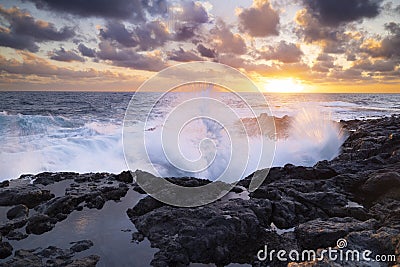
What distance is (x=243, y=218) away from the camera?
19.4 feet

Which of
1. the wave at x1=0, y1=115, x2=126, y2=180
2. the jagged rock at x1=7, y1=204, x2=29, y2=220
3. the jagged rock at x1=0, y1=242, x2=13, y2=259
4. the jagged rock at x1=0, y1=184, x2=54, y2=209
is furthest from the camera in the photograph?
the wave at x1=0, y1=115, x2=126, y2=180

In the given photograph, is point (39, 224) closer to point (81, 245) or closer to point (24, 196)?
point (81, 245)

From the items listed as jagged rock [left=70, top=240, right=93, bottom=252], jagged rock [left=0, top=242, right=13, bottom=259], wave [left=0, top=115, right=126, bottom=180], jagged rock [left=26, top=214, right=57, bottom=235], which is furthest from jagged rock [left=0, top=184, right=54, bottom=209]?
wave [left=0, top=115, right=126, bottom=180]

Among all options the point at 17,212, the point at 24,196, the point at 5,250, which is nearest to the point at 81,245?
the point at 5,250

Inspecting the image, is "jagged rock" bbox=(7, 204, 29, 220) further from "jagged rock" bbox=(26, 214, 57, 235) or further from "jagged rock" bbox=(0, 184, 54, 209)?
"jagged rock" bbox=(26, 214, 57, 235)

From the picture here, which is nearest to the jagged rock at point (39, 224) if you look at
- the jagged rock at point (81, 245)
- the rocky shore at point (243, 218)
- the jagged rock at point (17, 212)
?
the rocky shore at point (243, 218)

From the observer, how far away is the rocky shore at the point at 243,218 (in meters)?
4.98

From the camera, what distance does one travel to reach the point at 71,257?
5.22 meters

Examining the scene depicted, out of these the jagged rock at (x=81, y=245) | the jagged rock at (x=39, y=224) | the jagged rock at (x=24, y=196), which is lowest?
the jagged rock at (x=81, y=245)

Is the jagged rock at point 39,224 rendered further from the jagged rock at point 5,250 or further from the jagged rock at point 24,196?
the jagged rock at point 24,196

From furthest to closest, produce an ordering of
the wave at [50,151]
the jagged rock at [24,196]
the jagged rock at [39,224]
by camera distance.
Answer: the wave at [50,151] < the jagged rock at [24,196] < the jagged rock at [39,224]

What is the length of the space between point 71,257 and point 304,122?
53.7 feet

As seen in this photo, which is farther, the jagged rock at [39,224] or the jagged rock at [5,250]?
the jagged rock at [39,224]

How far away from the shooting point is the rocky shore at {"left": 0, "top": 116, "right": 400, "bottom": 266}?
4977 mm
